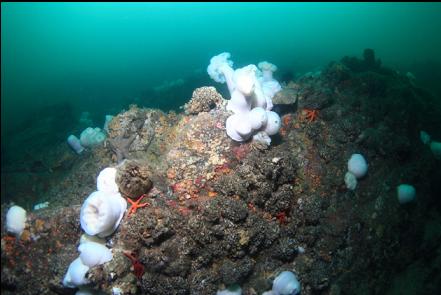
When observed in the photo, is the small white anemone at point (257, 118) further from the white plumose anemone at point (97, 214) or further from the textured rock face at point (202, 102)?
the white plumose anemone at point (97, 214)

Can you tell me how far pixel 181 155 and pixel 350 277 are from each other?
420cm

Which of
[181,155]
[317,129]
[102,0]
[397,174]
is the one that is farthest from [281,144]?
[102,0]

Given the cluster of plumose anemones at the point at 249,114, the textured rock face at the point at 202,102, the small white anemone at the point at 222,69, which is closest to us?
the cluster of plumose anemones at the point at 249,114

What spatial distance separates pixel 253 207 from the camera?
545cm

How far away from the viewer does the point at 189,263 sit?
5078 millimetres

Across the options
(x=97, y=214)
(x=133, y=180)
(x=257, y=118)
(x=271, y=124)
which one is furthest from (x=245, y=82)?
(x=97, y=214)

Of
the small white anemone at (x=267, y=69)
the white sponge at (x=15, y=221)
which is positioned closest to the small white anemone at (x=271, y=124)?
the small white anemone at (x=267, y=69)

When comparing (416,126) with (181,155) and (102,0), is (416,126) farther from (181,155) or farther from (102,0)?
(102,0)

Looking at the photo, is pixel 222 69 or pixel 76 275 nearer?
pixel 76 275

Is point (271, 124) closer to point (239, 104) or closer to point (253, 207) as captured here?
point (239, 104)

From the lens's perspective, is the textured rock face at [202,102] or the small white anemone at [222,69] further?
the small white anemone at [222,69]

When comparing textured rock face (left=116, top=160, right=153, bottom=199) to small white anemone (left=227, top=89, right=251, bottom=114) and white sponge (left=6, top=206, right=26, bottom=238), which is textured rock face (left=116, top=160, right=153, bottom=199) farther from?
small white anemone (left=227, top=89, right=251, bottom=114)

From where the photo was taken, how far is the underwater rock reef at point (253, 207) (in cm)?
496

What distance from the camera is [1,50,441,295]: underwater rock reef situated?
4961mm
